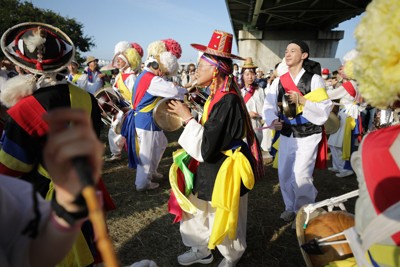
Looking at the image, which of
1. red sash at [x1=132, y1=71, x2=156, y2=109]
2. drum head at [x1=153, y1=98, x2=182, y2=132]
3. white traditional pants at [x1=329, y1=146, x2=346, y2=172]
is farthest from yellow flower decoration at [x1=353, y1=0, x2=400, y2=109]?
white traditional pants at [x1=329, y1=146, x2=346, y2=172]

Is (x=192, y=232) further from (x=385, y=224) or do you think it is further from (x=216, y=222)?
(x=385, y=224)

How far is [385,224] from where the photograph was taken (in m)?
0.97

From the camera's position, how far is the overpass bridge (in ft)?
49.2

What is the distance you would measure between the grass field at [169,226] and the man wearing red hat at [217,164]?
0.48m

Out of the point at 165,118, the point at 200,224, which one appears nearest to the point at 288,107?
the point at 165,118

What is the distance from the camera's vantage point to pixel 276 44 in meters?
20.2

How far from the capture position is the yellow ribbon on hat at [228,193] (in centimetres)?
231

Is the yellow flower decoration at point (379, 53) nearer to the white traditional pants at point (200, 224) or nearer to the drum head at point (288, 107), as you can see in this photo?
the white traditional pants at point (200, 224)

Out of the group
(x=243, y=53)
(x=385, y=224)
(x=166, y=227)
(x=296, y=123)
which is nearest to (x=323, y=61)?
(x=243, y=53)

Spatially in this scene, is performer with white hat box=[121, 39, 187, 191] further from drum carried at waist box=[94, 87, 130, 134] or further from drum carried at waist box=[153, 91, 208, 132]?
drum carried at waist box=[153, 91, 208, 132]

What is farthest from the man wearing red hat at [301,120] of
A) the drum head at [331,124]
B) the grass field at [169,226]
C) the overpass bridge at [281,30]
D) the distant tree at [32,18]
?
the distant tree at [32,18]

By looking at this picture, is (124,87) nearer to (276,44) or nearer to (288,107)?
(288,107)

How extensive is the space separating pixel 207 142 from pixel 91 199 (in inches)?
67.7

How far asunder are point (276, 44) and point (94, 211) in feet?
71.0
